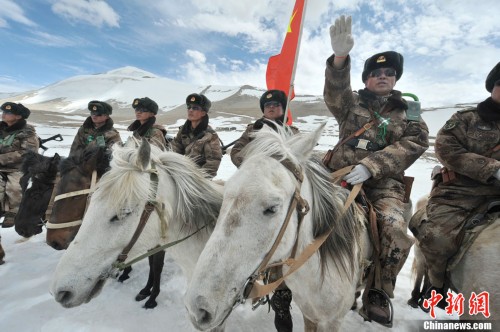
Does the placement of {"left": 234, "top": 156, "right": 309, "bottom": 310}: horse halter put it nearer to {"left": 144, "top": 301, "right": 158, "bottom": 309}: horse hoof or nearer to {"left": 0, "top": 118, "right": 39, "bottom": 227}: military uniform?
{"left": 144, "top": 301, "right": 158, "bottom": 309}: horse hoof

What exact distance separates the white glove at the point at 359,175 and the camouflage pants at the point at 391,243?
489 millimetres

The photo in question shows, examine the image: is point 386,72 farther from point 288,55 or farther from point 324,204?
point 288,55

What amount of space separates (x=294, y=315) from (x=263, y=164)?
290cm

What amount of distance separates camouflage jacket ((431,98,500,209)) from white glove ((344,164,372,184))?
3.05 ft

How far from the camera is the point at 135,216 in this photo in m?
2.01

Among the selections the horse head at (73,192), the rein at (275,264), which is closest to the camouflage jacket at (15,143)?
the horse head at (73,192)

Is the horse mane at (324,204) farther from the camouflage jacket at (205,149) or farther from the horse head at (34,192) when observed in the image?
the horse head at (34,192)

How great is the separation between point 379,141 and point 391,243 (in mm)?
1080

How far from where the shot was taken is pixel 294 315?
11.3ft

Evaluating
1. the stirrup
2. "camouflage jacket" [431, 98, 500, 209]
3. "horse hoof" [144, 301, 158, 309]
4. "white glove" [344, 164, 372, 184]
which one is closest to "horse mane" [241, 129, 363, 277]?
"white glove" [344, 164, 372, 184]

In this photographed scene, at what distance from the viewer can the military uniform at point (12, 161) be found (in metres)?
4.47

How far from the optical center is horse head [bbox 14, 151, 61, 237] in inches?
134

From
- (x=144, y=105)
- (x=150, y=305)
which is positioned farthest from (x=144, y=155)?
(x=144, y=105)

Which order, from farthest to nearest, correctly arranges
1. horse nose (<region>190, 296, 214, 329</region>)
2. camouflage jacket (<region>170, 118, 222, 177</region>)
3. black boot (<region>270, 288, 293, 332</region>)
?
camouflage jacket (<region>170, 118, 222, 177</region>) → black boot (<region>270, 288, 293, 332</region>) → horse nose (<region>190, 296, 214, 329</region>)
